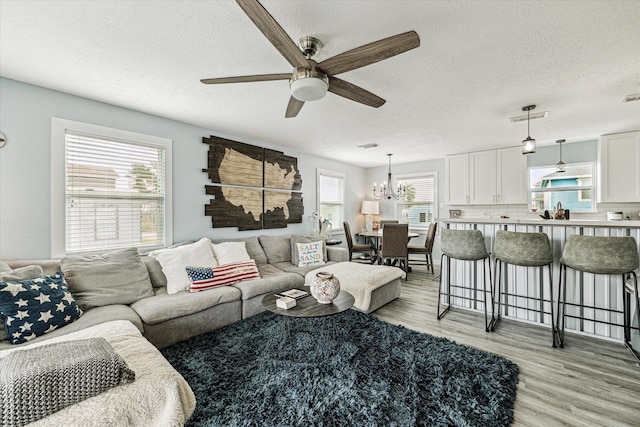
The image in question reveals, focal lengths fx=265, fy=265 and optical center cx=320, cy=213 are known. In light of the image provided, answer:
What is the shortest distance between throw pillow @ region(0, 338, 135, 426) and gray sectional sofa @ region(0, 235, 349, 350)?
0.80 meters

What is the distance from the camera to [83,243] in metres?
2.79

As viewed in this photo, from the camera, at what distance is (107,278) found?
8.01ft

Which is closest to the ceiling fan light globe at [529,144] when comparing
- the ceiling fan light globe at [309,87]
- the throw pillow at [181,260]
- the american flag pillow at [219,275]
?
the ceiling fan light globe at [309,87]

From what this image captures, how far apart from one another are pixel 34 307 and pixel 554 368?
3907 millimetres

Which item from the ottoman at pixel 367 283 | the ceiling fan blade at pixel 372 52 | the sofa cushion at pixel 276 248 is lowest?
the ottoman at pixel 367 283

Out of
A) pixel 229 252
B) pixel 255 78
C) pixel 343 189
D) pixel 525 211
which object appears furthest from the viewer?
pixel 343 189

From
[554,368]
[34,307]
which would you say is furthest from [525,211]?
[34,307]

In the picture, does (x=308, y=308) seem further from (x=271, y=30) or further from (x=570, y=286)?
(x=570, y=286)

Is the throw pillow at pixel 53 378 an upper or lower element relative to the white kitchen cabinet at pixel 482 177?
lower

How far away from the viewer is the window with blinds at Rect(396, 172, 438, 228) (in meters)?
6.23

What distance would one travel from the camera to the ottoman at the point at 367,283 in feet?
10.4

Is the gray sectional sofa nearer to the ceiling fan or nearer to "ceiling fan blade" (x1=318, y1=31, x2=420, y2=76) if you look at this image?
the ceiling fan

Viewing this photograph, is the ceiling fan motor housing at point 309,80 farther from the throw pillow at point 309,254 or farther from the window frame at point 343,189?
the window frame at point 343,189

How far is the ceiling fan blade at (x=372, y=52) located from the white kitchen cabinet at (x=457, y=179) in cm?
477
